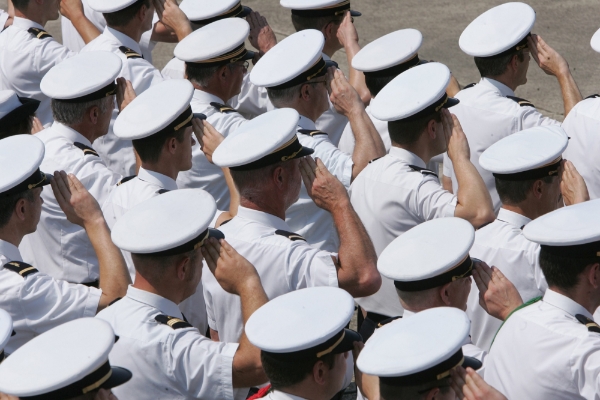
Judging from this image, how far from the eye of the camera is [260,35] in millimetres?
5992

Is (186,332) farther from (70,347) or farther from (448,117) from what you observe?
(448,117)

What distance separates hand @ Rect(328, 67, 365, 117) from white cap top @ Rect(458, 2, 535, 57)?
81cm

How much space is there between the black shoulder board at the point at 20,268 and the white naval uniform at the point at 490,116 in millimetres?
2389

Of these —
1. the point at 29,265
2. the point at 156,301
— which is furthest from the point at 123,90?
the point at 156,301

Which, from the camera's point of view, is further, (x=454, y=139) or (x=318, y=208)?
(x=318, y=208)

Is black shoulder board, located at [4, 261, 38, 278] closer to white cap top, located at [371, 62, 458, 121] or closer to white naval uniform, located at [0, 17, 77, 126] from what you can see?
white cap top, located at [371, 62, 458, 121]

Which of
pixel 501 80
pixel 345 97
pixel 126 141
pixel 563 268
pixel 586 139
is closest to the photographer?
pixel 563 268

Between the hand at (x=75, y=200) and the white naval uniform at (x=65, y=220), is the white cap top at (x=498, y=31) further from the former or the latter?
the hand at (x=75, y=200)

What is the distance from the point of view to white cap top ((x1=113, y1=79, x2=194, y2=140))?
4176 mm

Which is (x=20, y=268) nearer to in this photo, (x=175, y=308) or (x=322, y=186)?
(x=175, y=308)

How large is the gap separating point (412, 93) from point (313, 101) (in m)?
0.59

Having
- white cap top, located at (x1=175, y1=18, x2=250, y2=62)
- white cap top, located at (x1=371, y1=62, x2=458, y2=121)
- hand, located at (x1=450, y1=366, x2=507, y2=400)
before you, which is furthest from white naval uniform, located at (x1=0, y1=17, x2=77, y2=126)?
hand, located at (x1=450, y1=366, x2=507, y2=400)

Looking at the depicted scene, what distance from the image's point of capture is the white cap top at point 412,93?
4.30 metres

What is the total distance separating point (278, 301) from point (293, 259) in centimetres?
69
